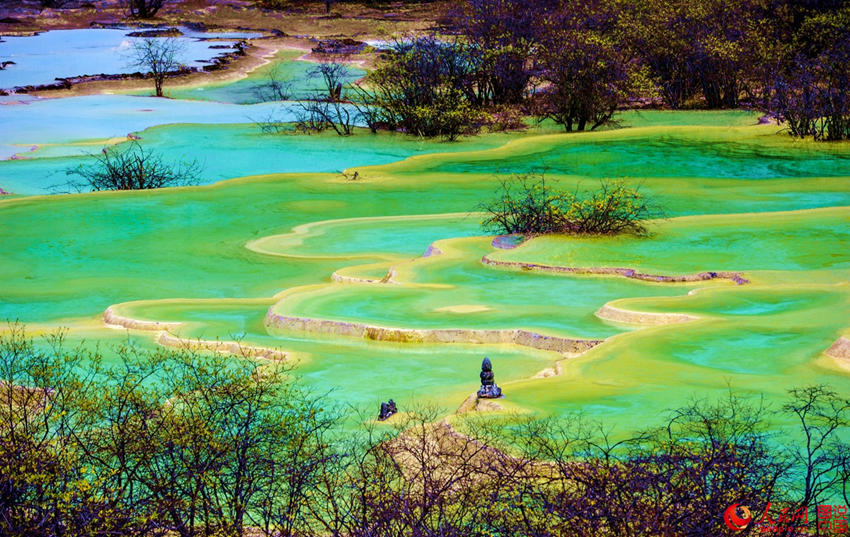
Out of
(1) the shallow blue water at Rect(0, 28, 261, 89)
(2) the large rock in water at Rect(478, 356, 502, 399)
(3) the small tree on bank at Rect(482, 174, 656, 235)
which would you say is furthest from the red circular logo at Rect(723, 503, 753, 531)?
(1) the shallow blue water at Rect(0, 28, 261, 89)

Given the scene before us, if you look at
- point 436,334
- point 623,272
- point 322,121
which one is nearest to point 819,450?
point 436,334

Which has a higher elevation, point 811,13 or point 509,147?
point 811,13

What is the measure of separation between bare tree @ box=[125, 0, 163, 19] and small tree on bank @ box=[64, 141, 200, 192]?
39.2 m

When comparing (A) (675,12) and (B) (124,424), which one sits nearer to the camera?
(B) (124,424)

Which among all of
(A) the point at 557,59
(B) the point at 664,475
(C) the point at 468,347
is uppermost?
(A) the point at 557,59

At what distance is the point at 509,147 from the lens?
26016 mm

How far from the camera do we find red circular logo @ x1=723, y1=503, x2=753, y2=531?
5.68 metres

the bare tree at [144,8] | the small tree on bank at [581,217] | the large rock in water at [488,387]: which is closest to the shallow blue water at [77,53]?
the bare tree at [144,8]

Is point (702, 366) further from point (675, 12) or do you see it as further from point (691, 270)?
point (675, 12)

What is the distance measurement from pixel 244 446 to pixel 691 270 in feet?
27.8

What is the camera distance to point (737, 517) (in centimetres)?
Answer: 573

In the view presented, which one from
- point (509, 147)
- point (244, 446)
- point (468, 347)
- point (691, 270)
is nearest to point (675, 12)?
point (509, 147)

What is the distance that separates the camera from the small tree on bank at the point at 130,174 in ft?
75.1

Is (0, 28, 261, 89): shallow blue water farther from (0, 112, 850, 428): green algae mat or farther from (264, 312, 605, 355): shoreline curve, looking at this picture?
(264, 312, 605, 355): shoreline curve
